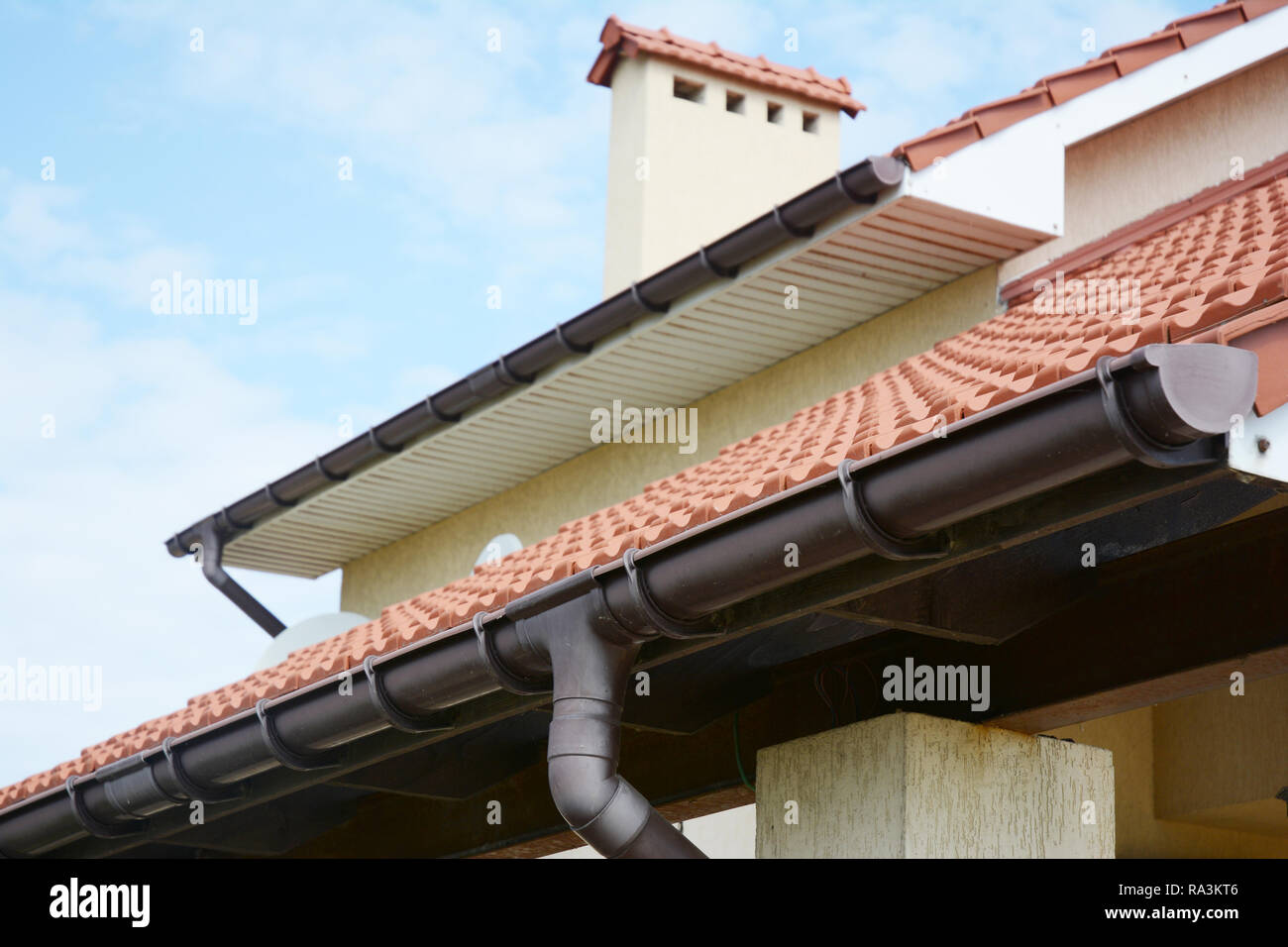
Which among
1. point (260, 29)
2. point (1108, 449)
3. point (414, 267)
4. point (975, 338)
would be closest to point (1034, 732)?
point (1108, 449)

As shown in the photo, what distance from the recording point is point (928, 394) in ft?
16.0

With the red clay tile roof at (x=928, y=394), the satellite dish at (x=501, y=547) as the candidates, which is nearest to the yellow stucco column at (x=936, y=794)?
the red clay tile roof at (x=928, y=394)

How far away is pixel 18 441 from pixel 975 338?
279 inches

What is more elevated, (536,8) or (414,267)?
(536,8)

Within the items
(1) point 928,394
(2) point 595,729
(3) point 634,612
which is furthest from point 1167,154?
(2) point 595,729

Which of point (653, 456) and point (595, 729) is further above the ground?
point (653, 456)

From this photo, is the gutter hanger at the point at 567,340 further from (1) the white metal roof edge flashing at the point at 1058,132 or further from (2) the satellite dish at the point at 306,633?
(2) the satellite dish at the point at 306,633

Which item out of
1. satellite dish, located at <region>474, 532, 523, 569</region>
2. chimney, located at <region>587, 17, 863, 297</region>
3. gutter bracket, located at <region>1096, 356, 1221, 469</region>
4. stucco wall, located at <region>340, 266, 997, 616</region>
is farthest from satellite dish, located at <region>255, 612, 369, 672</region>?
gutter bracket, located at <region>1096, 356, 1221, 469</region>

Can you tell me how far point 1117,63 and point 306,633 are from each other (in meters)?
6.92

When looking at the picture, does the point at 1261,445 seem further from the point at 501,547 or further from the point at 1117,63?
the point at 501,547

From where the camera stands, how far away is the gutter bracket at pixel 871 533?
12.0 ft

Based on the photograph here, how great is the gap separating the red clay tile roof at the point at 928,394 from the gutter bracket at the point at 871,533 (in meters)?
0.14
